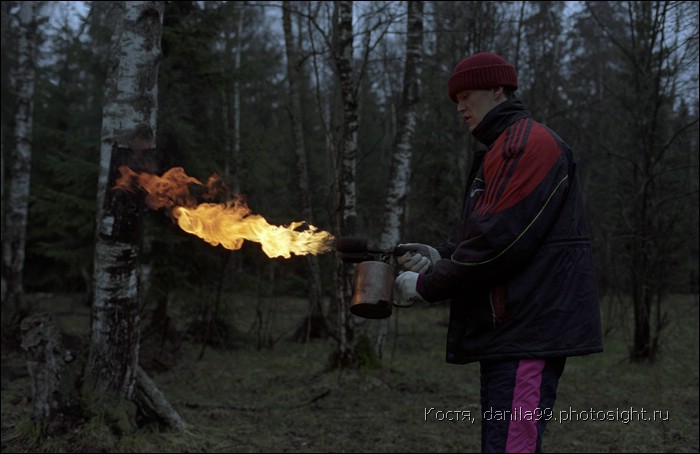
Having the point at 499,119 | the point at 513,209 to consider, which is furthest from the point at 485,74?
the point at 513,209

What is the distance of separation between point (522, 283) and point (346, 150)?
656 centimetres

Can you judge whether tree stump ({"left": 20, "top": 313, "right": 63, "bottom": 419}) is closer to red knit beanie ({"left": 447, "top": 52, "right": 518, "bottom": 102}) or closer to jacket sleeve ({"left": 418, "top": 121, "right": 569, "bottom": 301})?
jacket sleeve ({"left": 418, "top": 121, "right": 569, "bottom": 301})

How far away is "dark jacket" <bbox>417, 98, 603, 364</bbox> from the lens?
246 centimetres

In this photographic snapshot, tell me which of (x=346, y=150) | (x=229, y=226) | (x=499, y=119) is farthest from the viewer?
(x=346, y=150)

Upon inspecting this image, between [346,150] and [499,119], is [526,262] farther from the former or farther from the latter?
[346,150]

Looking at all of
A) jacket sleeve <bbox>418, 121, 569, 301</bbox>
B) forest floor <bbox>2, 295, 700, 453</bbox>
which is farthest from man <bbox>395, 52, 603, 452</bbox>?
forest floor <bbox>2, 295, 700, 453</bbox>

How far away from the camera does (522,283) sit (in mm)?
2533

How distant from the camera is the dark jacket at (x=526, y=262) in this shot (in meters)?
2.46

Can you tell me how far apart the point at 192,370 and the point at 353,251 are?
763 centimetres

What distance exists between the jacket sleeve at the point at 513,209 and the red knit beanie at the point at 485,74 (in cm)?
35

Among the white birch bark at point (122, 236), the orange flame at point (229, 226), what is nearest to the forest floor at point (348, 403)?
the white birch bark at point (122, 236)

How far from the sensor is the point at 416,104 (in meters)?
10.2

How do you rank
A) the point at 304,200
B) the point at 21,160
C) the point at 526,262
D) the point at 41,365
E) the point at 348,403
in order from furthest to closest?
the point at 21,160 → the point at 304,200 → the point at 348,403 → the point at 41,365 → the point at 526,262

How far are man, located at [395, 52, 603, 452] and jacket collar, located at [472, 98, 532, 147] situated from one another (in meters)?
0.07
